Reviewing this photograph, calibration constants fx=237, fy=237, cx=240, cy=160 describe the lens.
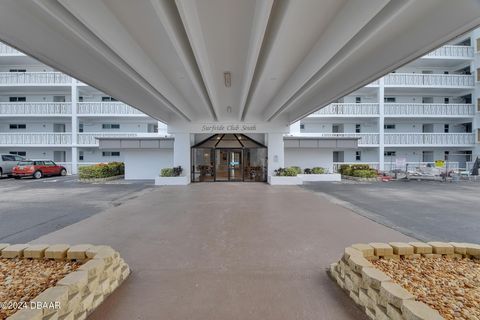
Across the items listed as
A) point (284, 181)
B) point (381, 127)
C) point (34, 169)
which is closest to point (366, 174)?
point (284, 181)

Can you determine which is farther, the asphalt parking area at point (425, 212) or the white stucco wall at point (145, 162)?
the white stucco wall at point (145, 162)

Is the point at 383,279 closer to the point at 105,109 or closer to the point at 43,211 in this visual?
the point at 43,211

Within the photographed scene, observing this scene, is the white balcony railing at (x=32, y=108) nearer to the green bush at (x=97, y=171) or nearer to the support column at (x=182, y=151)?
the green bush at (x=97, y=171)

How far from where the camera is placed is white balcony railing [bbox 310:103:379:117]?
70.5 feet

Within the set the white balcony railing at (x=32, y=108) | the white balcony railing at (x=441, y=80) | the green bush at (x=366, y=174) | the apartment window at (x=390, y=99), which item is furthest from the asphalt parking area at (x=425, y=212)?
the white balcony railing at (x=32, y=108)

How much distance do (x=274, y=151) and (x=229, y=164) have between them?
334 centimetres

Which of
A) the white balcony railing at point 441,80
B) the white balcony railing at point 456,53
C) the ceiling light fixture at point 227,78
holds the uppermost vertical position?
the white balcony railing at point 456,53

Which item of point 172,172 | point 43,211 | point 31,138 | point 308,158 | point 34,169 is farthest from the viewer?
point 31,138

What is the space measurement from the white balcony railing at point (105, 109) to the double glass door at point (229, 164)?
412 inches

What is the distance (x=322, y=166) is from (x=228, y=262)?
16375mm

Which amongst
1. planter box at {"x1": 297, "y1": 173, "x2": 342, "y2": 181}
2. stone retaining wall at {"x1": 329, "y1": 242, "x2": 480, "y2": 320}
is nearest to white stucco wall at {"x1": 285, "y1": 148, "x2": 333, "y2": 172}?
planter box at {"x1": 297, "y1": 173, "x2": 342, "y2": 181}

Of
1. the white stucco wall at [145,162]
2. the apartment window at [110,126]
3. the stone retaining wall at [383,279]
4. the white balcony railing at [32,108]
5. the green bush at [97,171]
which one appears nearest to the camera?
the stone retaining wall at [383,279]

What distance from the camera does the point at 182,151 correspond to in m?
15.3

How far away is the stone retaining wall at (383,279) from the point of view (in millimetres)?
2141
